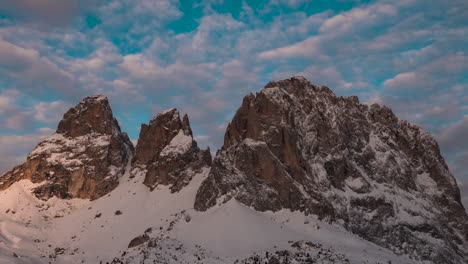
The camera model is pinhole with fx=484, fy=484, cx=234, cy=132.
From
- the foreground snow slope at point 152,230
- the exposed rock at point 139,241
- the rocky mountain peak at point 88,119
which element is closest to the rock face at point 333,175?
the foreground snow slope at point 152,230

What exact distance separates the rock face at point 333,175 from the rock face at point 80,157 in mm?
29482

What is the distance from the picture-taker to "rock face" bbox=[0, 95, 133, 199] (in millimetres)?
98562

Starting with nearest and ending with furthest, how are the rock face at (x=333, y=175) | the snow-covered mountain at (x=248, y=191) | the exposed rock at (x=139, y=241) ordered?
the snow-covered mountain at (x=248, y=191) < the exposed rock at (x=139, y=241) < the rock face at (x=333, y=175)

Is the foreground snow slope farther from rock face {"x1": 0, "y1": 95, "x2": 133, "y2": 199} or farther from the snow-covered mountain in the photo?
rock face {"x1": 0, "y1": 95, "x2": 133, "y2": 199}

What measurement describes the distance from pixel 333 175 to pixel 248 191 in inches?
653

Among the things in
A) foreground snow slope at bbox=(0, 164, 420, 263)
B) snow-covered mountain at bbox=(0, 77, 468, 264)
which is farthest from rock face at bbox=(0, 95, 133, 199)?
foreground snow slope at bbox=(0, 164, 420, 263)

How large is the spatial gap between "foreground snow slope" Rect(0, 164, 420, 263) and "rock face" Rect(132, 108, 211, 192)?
7.72 ft

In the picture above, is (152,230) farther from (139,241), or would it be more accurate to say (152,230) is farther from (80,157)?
(80,157)

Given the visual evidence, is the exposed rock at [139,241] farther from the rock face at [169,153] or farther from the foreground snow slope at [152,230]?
the rock face at [169,153]

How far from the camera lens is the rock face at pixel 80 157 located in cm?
9856

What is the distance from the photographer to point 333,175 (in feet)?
269

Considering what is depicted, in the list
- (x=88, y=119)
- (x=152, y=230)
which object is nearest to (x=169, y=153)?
(x=88, y=119)

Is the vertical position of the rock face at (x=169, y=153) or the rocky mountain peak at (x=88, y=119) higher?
the rocky mountain peak at (x=88, y=119)

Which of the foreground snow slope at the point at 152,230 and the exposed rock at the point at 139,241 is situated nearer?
the foreground snow slope at the point at 152,230
